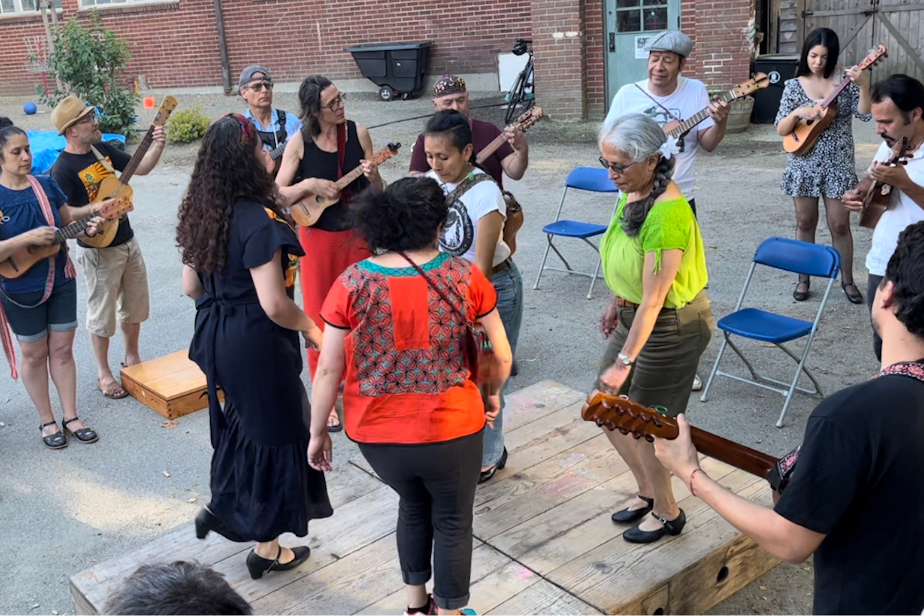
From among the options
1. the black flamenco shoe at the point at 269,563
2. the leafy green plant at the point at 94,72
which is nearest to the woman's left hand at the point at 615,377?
the black flamenco shoe at the point at 269,563

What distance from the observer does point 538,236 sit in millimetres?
8438

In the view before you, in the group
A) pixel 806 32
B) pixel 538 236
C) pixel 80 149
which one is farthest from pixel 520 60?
pixel 80 149

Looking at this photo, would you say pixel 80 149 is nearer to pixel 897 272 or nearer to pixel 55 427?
pixel 55 427

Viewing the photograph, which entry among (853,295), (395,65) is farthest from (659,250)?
(395,65)

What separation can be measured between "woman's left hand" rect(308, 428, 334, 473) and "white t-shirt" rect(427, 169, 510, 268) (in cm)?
98

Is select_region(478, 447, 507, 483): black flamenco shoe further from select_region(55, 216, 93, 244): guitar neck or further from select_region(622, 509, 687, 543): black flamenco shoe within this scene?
select_region(55, 216, 93, 244): guitar neck

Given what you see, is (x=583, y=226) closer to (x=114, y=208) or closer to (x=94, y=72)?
(x=114, y=208)

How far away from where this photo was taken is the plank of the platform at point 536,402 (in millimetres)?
4570

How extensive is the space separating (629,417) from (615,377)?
101cm

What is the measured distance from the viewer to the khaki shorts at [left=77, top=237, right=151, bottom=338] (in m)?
5.39

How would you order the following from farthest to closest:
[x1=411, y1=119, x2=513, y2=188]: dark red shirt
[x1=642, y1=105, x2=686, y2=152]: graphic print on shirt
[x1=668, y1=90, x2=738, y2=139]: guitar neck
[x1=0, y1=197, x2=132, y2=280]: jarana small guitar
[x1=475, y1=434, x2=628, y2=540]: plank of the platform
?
[x1=642, y1=105, x2=686, y2=152]: graphic print on shirt < [x1=668, y1=90, x2=738, y2=139]: guitar neck < [x1=0, y1=197, x2=132, y2=280]: jarana small guitar < [x1=411, y1=119, x2=513, y2=188]: dark red shirt < [x1=475, y1=434, x2=628, y2=540]: plank of the platform

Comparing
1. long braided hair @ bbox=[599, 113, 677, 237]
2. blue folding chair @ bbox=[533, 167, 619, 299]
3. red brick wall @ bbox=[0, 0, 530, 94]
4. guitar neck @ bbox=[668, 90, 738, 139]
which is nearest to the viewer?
long braided hair @ bbox=[599, 113, 677, 237]

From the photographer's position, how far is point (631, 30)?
507 inches

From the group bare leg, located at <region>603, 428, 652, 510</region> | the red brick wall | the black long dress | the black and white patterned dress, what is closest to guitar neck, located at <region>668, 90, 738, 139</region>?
the black and white patterned dress
